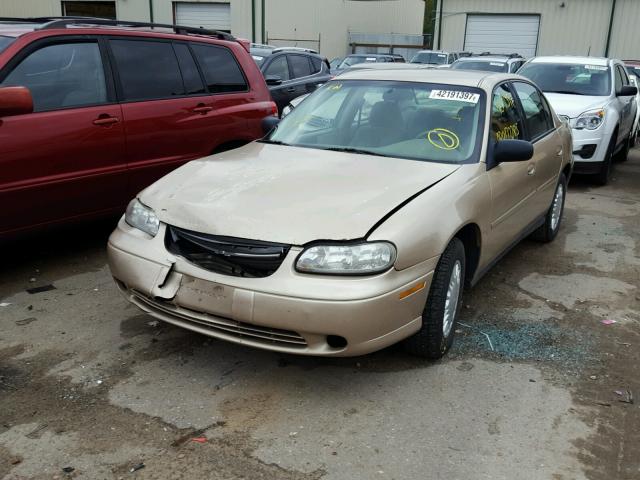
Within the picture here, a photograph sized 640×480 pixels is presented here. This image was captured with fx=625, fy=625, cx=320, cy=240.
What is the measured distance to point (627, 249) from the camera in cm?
592

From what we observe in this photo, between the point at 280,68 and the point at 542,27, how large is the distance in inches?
669

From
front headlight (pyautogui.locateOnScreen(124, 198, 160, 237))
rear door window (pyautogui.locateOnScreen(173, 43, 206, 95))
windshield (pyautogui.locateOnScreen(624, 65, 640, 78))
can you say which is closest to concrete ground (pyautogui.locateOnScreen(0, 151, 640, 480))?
front headlight (pyautogui.locateOnScreen(124, 198, 160, 237))

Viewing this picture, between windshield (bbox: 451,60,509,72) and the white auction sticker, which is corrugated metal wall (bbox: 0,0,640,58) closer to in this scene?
windshield (bbox: 451,60,509,72)

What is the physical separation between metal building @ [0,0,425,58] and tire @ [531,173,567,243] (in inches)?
992

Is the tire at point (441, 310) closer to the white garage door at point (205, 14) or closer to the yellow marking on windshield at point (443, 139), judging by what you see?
the yellow marking on windshield at point (443, 139)

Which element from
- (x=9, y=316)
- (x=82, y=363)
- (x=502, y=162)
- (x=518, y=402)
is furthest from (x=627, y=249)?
(x=9, y=316)

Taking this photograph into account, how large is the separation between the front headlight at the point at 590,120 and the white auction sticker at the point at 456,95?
187 inches

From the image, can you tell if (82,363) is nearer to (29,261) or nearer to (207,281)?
(207,281)

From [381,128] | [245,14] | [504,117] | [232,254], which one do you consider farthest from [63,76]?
[245,14]

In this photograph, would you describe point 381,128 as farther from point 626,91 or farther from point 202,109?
point 626,91

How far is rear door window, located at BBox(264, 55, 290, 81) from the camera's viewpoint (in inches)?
461

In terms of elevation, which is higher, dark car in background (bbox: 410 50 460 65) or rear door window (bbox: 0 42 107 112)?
rear door window (bbox: 0 42 107 112)

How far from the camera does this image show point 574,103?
28.3 ft

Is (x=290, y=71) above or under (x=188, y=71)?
under
